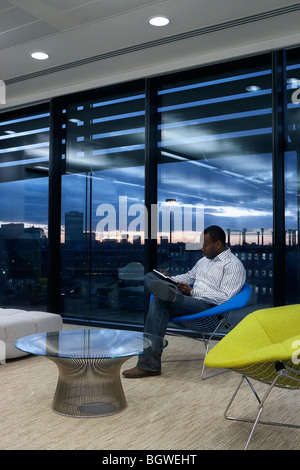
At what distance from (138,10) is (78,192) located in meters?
2.52

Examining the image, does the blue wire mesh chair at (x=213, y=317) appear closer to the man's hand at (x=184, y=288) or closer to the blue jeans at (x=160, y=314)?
the blue jeans at (x=160, y=314)

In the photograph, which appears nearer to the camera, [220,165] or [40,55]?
[220,165]

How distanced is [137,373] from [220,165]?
2.41m

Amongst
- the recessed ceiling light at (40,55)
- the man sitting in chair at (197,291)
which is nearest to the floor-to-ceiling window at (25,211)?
the recessed ceiling light at (40,55)

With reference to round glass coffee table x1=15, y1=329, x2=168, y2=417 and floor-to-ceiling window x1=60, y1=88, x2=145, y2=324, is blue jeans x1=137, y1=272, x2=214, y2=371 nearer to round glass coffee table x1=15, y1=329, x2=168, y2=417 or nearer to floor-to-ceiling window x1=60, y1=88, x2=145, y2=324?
round glass coffee table x1=15, y1=329, x2=168, y2=417

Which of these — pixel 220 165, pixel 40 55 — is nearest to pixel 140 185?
pixel 220 165

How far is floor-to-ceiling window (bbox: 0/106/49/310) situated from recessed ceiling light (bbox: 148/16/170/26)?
8.47 ft

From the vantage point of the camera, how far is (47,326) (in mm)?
4371

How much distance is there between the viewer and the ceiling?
408cm

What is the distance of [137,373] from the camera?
3.62m

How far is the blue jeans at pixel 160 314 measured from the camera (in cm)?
367

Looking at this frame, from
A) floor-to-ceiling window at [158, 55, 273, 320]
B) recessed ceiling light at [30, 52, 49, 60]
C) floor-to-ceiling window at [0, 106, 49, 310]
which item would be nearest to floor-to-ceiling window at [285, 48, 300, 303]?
floor-to-ceiling window at [158, 55, 273, 320]

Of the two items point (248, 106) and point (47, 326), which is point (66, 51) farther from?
point (47, 326)

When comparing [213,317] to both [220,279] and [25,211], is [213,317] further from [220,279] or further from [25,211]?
[25,211]
